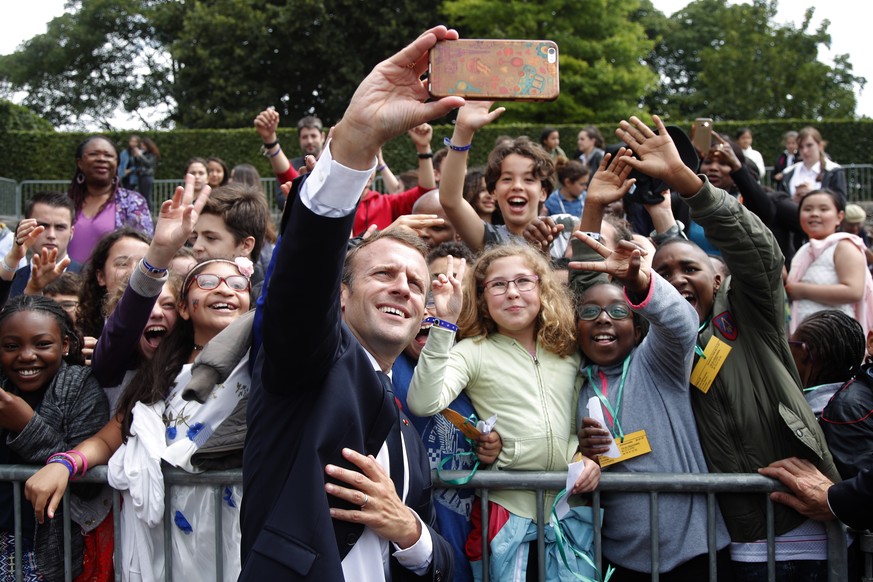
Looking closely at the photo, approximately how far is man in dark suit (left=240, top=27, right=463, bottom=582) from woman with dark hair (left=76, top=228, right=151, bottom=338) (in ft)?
7.19

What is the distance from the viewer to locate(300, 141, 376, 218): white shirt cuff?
5.96 ft

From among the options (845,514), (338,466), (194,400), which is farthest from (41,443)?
(845,514)

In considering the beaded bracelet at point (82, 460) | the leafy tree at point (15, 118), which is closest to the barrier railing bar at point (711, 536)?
the beaded bracelet at point (82, 460)

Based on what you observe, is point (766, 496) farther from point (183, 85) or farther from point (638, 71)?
point (183, 85)

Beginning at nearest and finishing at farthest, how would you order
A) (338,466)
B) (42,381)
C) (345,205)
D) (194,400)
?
(345,205) → (338,466) → (194,400) → (42,381)

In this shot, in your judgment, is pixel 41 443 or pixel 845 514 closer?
pixel 845 514

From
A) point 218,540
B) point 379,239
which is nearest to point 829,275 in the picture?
point 379,239

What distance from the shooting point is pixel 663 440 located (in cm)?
317

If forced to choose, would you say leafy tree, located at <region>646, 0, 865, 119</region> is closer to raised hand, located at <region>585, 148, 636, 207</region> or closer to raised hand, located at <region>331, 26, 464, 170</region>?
raised hand, located at <region>585, 148, 636, 207</region>

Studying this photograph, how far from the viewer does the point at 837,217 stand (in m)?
5.95

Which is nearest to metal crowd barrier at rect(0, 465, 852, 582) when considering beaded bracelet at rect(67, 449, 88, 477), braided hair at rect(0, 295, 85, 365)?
beaded bracelet at rect(67, 449, 88, 477)

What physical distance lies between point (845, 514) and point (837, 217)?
3.67 metres

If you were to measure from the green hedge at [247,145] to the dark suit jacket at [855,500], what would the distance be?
1765cm

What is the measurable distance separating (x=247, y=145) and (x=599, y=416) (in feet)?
64.8
